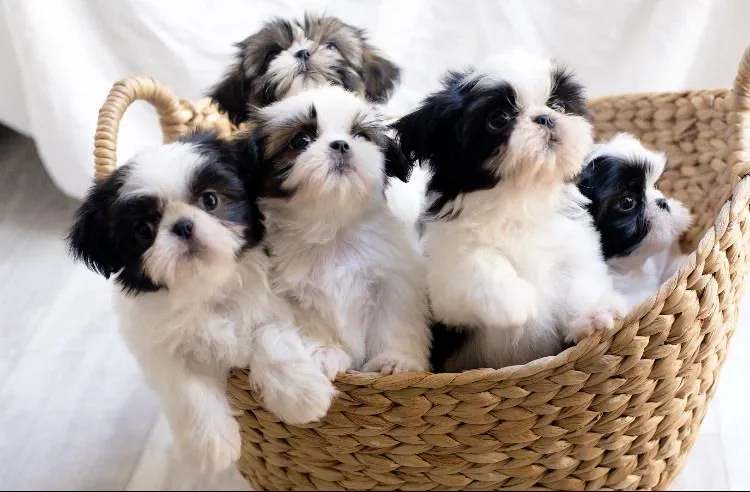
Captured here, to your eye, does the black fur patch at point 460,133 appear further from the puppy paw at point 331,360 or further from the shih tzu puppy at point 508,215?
the puppy paw at point 331,360

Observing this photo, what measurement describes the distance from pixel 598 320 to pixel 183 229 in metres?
0.73

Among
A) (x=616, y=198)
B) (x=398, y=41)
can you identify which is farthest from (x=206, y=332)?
(x=398, y=41)

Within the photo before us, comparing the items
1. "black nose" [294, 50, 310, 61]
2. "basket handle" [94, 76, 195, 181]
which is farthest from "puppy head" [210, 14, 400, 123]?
"basket handle" [94, 76, 195, 181]

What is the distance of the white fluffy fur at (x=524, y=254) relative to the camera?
1.39m

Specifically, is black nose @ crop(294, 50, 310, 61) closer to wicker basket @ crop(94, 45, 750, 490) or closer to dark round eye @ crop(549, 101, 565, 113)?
wicker basket @ crop(94, 45, 750, 490)

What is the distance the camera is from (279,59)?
5.98 feet

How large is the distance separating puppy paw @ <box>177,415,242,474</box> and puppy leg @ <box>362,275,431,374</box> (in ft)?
0.91

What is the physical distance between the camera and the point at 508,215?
4.91 ft

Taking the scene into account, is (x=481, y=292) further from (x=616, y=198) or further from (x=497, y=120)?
(x=616, y=198)

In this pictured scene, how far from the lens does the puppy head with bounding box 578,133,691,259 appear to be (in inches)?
68.3

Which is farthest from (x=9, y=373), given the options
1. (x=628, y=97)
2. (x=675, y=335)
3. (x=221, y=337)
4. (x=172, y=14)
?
Answer: (x=628, y=97)

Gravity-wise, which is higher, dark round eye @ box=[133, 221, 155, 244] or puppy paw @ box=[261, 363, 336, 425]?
dark round eye @ box=[133, 221, 155, 244]

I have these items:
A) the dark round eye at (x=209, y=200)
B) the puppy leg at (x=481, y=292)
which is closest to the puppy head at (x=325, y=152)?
the dark round eye at (x=209, y=200)

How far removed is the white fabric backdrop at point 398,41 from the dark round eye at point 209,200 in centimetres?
96
